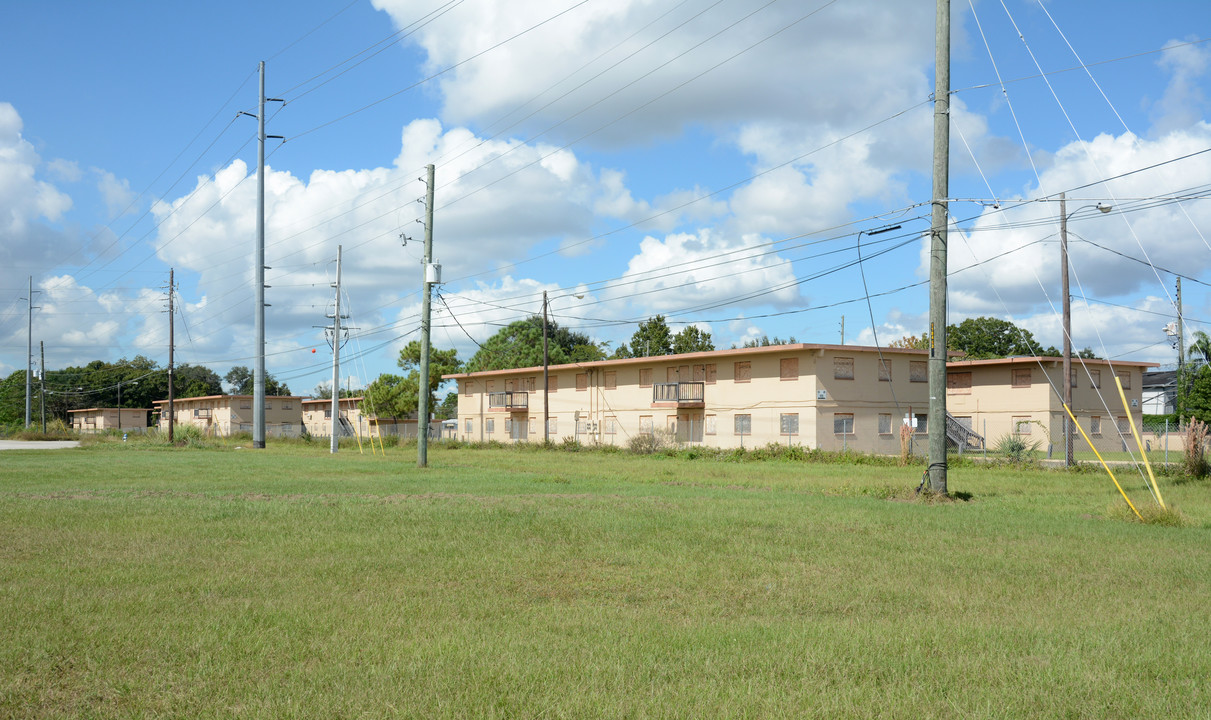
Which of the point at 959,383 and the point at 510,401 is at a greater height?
the point at 959,383

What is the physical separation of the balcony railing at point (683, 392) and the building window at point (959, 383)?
14.8 metres

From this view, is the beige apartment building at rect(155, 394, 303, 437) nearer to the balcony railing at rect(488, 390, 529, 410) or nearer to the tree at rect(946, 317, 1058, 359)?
the balcony railing at rect(488, 390, 529, 410)

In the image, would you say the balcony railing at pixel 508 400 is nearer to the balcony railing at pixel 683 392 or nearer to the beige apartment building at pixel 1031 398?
the balcony railing at pixel 683 392

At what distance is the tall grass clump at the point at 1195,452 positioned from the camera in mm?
26156

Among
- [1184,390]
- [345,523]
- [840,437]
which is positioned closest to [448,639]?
[345,523]

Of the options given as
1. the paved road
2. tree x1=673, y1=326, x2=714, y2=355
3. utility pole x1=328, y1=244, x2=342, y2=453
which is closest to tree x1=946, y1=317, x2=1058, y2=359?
tree x1=673, y1=326, x2=714, y2=355

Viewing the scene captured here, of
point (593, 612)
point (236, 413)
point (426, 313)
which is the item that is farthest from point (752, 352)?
point (236, 413)

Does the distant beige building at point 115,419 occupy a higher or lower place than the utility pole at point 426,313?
lower

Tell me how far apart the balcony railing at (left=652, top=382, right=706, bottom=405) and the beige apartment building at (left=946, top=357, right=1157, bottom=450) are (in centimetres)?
1444

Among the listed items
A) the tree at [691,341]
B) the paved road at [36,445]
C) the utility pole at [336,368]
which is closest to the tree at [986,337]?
the tree at [691,341]

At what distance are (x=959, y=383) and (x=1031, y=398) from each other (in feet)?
15.9

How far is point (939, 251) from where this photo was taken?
833 inches

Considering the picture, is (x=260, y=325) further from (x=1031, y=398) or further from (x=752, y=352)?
(x=1031, y=398)

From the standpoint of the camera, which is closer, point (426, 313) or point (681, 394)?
point (426, 313)
